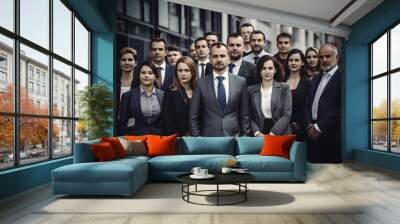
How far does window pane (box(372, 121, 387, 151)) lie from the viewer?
8.39 metres

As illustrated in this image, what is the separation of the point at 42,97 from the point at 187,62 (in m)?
3.72

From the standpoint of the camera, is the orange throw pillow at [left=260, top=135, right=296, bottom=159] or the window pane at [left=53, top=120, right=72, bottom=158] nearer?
the orange throw pillow at [left=260, top=135, right=296, bottom=159]

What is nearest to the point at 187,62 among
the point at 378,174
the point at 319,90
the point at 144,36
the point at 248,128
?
the point at 144,36

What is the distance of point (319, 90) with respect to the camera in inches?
353

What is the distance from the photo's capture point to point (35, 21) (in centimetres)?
583

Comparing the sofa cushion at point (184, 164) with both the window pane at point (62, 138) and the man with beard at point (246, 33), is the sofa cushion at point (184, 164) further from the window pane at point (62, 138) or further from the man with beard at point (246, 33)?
the man with beard at point (246, 33)

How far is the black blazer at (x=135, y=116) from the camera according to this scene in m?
8.73

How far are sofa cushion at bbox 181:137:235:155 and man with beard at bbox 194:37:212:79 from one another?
2.26m

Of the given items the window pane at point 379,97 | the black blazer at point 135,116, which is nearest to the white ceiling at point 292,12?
the window pane at point 379,97

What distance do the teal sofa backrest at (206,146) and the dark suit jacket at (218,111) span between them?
1.45 metres

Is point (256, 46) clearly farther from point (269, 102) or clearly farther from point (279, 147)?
point (279, 147)

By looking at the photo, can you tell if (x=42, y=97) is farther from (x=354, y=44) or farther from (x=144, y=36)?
(x=354, y=44)

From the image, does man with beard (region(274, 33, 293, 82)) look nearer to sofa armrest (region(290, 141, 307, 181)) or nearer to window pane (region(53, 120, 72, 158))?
sofa armrest (region(290, 141, 307, 181))

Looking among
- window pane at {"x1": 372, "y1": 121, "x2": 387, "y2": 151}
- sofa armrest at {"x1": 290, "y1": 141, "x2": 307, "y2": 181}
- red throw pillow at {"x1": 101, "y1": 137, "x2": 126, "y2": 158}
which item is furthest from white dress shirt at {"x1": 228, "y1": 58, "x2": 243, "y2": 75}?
red throw pillow at {"x1": 101, "y1": 137, "x2": 126, "y2": 158}
